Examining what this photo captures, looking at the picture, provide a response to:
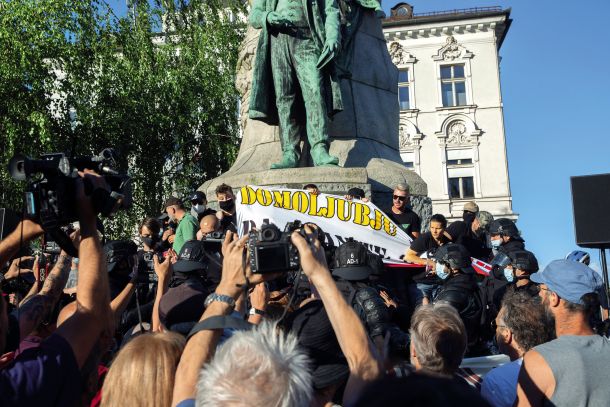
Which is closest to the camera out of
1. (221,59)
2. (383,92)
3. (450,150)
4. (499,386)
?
(499,386)

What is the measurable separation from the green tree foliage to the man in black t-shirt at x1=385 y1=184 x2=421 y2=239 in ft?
45.1

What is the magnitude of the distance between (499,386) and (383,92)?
7.24 metres

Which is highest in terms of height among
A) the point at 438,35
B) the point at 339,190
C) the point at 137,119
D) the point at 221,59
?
the point at 438,35

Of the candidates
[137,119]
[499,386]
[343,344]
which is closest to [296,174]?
[499,386]

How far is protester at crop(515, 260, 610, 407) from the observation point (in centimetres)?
287

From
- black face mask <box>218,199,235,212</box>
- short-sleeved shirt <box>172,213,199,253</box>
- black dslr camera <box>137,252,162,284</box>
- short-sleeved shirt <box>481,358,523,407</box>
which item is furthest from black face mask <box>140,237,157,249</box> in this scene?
short-sleeved shirt <box>481,358,523,407</box>

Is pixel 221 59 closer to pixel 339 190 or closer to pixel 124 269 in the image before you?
pixel 339 190

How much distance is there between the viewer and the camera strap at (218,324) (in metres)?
2.62

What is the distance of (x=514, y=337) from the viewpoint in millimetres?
3607

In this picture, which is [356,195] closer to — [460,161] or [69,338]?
[69,338]

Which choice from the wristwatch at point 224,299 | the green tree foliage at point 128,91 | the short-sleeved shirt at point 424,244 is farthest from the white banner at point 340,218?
the green tree foliage at point 128,91

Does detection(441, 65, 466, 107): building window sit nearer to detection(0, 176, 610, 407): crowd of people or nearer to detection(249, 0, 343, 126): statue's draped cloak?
detection(249, 0, 343, 126): statue's draped cloak

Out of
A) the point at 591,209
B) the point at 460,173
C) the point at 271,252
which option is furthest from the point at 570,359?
the point at 460,173

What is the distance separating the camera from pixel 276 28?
8.62 metres
